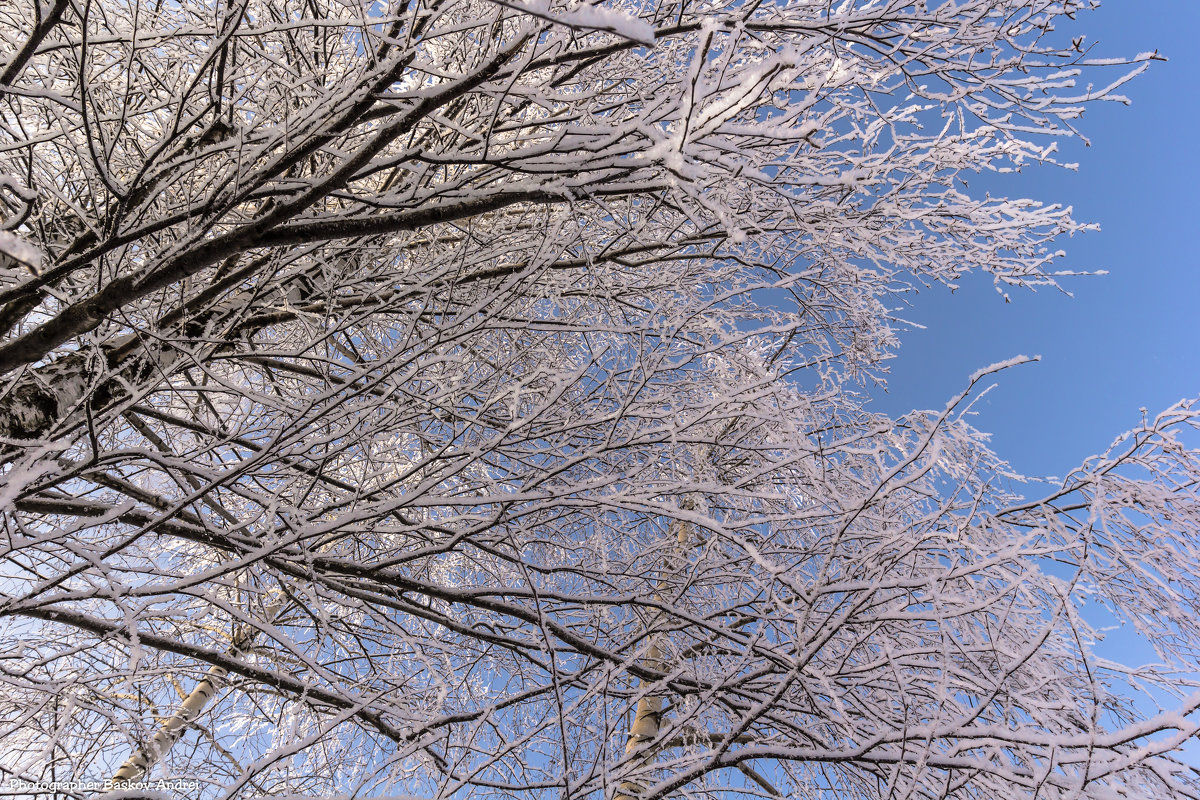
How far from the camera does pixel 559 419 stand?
10.1 ft

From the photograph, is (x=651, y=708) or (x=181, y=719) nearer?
(x=181, y=719)

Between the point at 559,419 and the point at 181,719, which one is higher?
the point at 559,419

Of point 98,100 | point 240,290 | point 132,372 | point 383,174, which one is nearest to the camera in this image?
point 98,100

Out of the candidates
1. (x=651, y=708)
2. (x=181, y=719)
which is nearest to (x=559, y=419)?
(x=181, y=719)

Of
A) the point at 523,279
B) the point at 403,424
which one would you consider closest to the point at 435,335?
the point at 523,279

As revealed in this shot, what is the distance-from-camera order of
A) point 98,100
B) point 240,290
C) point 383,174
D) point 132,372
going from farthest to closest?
point 383,174
point 240,290
point 132,372
point 98,100

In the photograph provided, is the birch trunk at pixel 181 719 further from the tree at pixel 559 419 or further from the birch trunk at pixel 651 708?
the birch trunk at pixel 651 708

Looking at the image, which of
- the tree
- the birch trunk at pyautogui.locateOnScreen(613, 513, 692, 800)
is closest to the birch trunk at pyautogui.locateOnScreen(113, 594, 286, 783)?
the tree

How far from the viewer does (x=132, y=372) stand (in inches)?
138

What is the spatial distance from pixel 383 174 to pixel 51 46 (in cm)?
284

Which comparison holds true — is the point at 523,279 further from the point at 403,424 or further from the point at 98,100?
the point at 98,100

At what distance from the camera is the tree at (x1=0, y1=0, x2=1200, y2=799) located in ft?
6.38

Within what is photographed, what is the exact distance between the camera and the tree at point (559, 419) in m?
1.95

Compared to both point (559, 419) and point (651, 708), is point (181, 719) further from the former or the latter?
point (651, 708)
